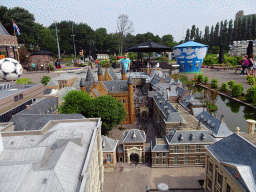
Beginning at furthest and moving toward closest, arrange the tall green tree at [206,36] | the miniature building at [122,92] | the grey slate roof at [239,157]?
the tall green tree at [206,36] → the miniature building at [122,92] → the grey slate roof at [239,157]

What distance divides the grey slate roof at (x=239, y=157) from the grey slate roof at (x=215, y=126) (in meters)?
11.3

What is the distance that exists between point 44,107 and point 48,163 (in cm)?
2850

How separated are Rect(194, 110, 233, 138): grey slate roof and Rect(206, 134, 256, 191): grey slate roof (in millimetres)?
11334

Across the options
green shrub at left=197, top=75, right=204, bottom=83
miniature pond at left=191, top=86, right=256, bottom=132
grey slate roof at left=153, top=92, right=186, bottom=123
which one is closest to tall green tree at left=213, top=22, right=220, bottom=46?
green shrub at left=197, top=75, right=204, bottom=83

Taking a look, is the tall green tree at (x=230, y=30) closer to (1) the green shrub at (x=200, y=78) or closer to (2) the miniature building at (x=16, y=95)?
(1) the green shrub at (x=200, y=78)

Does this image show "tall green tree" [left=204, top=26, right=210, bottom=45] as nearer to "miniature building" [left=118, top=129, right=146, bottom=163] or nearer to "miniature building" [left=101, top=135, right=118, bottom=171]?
"miniature building" [left=118, top=129, right=146, bottom=163]

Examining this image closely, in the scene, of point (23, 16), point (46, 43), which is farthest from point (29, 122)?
point (46, 43)

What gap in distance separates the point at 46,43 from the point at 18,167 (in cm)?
12561

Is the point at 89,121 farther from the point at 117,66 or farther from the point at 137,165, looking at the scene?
the point at 117,66

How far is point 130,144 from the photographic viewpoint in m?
36.2

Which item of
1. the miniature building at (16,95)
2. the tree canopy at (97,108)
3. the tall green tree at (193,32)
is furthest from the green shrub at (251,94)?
the tall green tree at (193,32)

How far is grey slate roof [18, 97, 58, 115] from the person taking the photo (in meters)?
39.2

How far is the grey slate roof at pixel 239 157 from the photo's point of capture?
719 inches

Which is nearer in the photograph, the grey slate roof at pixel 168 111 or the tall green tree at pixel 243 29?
the grey slate roof at pixel 168 111
